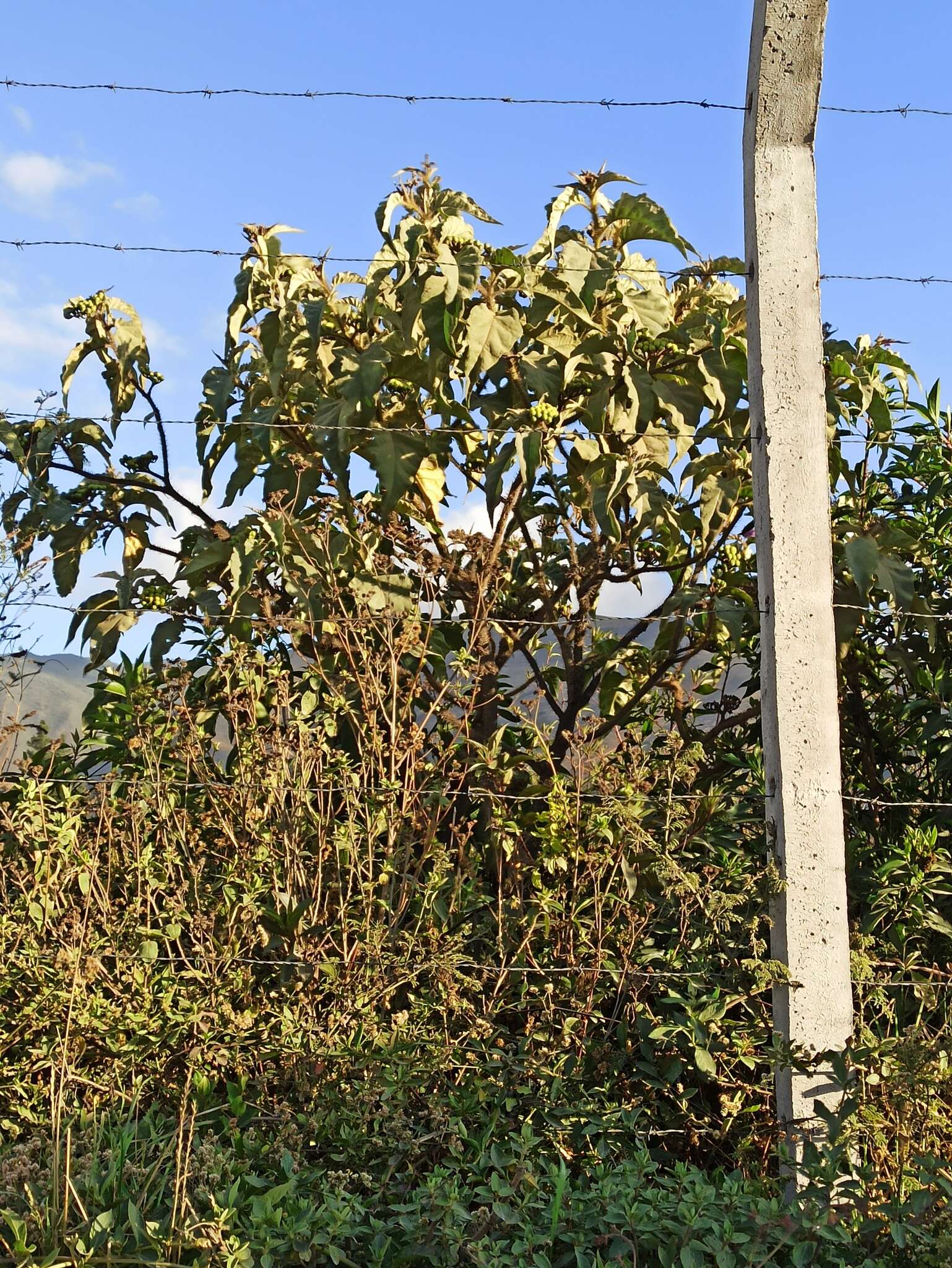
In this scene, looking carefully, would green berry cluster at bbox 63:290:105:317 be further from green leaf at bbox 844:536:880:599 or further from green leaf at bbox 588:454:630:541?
green leaf at bbox 844:536:880:599

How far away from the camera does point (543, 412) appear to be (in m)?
3.32

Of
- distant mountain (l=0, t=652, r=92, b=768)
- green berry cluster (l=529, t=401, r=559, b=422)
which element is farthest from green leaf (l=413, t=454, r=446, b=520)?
distant mountain (l=0, t=652, r=92, b=768)

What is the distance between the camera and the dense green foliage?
2748 mm

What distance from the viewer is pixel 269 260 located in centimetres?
356

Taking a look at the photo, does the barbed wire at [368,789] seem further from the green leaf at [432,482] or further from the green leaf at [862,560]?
the green leaf at [432,482]

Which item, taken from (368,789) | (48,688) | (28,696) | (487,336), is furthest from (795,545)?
(48,688)

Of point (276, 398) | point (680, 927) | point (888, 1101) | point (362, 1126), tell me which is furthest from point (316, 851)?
point (888, 1101)

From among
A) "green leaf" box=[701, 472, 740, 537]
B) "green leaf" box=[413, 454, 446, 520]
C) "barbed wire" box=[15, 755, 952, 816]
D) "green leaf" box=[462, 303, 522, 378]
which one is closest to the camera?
"barbed wire" box=[15, 755, 952, 816]

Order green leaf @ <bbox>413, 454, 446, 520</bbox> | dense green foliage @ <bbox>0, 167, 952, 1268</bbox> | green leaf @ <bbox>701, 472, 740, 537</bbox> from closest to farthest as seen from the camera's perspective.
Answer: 1. dense green foliage @ <bbox>0, 167, 952, 1268</bbox>
2. green leaf @ <bbox>701, 472, 740, 537</bbox>
3. green leaf @ <bbox>413, 454, 446, 520</bbox>

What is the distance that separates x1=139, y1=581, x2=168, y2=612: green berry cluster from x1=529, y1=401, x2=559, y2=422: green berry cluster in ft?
4.05

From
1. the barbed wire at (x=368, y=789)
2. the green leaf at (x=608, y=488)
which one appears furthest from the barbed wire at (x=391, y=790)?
the green leaf at (x=608, y=488)

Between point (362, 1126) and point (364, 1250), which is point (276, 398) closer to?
point (362, 1126)

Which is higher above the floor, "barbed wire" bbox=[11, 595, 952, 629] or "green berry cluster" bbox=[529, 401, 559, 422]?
"green berry cluster" bbox=[529, 401, 559, 422]

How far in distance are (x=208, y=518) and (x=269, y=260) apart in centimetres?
80
